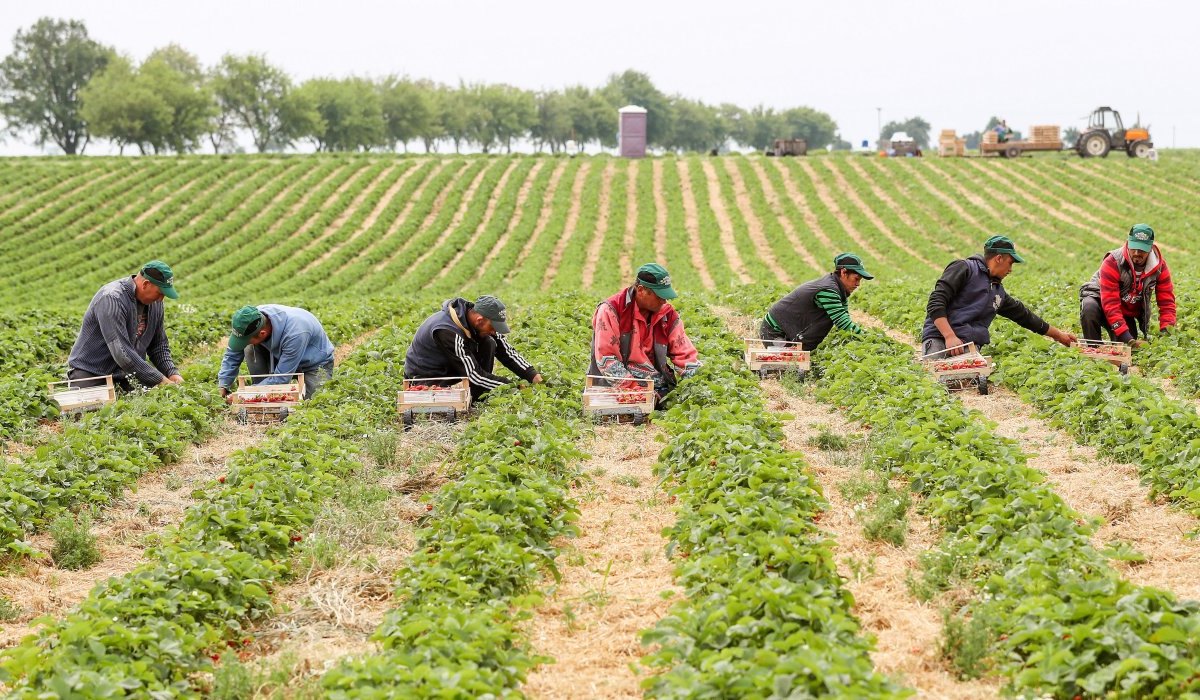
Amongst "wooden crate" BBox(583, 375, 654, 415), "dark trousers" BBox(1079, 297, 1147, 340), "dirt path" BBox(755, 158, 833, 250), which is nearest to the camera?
"wooden crate" BBox(583, 375, 654, 415)

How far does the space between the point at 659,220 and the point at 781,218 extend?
13.2ft

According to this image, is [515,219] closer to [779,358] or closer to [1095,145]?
[1095,145]

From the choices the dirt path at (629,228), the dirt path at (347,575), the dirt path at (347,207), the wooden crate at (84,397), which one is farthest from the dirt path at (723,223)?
the dirt path at (347,575)

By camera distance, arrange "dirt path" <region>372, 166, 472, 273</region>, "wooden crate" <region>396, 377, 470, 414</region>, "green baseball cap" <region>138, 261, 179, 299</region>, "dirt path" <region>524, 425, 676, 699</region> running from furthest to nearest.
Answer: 1. "dirt path" <region>372, 166, 472, 273</region>
2. "green baseball cap" <region>138, 261, 179, 299</region>
3. "wooden crate" <region>396, 377, 470, 414</region>
4. "dirt path" <region>524, 425, 676, 699</region>

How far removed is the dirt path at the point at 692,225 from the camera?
2855 centimetres

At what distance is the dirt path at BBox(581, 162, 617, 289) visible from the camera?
29.2 meters

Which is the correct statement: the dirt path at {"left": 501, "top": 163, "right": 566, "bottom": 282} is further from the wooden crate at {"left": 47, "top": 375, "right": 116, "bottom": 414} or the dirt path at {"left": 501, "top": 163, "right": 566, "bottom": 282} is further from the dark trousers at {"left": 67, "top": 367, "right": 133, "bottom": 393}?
the wooden crate at {"left": 47, "top": 375, "right": 116, "bottom": 414}

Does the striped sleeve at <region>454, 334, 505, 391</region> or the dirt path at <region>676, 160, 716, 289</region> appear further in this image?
the dirt path at <region>676, 160, 716, 289</region>

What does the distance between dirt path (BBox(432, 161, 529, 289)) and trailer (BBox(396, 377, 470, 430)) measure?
1859 cm

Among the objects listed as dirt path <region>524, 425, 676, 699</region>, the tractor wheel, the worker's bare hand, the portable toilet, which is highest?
the portable toilet

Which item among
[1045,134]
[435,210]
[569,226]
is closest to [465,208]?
[435,210]

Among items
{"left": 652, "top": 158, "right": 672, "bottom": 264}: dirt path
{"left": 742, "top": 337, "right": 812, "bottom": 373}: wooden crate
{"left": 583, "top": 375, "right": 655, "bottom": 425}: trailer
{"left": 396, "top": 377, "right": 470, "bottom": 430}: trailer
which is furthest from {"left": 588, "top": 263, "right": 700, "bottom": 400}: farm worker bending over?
{"left": 652, "top": 158, "right": 672, "bottom": 264}: dirt path

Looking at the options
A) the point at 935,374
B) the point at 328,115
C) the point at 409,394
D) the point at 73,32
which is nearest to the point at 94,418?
the point at 409,394

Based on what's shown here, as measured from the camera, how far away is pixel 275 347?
10055mm
